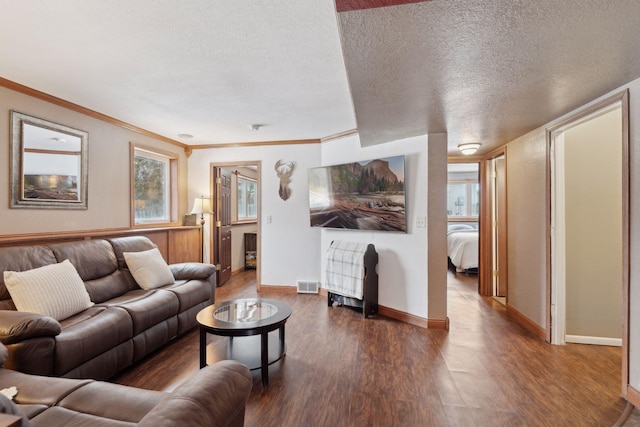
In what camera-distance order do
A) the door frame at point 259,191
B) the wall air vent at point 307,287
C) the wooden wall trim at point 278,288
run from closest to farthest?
the wall air vent at point 307,287 < the wooden wall trim at point 278,288 < the door frame at point 259,191

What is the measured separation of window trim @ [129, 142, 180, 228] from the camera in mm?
3850

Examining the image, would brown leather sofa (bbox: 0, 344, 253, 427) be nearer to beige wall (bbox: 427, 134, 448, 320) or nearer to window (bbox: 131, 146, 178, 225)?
beige wall (bbox: 427, 134, 448, 320)

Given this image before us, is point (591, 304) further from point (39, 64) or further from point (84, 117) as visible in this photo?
point (84, 117)

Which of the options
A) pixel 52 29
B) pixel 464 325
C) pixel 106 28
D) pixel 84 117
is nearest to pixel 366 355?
pixel 464 325

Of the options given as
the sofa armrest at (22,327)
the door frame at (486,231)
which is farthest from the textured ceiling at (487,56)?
the sofa armrest at (22,327)

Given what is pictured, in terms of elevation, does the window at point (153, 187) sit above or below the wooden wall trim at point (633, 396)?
above

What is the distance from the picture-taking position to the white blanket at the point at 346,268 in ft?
11.5

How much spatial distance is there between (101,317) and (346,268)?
8.05ft

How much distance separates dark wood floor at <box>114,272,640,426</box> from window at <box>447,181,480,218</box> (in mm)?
5901

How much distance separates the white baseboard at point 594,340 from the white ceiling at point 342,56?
2.07 meters

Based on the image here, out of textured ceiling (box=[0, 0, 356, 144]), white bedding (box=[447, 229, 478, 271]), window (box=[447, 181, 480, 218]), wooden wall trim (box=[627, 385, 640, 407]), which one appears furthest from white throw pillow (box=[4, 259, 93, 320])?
window (box=[447, 181, 480, 218])

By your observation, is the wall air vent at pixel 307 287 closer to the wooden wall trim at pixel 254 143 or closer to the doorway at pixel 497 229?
the wooden wall trim at pixel 254 143

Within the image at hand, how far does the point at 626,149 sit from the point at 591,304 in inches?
63.7

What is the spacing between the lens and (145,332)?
7.88 ft
